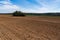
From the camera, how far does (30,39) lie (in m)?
9.27

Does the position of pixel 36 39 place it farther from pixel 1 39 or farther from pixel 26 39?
pixel 1 39

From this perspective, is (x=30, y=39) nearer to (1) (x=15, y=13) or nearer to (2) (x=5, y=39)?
(2) (x=5, y=39)

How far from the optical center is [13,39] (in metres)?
9.13

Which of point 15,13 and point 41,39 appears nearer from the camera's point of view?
point 41,39

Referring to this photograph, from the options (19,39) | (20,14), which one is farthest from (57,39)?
(20,14)

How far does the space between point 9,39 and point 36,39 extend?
71.4 inches

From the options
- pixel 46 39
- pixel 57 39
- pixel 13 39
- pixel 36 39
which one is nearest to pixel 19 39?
pixel 13 39

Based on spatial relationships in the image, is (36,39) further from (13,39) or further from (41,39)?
(13,39)

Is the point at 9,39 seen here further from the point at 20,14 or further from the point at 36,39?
the point at 20,14

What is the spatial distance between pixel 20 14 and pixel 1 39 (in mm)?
55702

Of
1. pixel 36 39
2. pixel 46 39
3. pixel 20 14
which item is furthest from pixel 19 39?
pixel 20 14

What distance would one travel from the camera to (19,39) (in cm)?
912

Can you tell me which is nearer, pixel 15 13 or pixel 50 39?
pixel 50 39

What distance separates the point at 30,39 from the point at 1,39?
1919 mm
